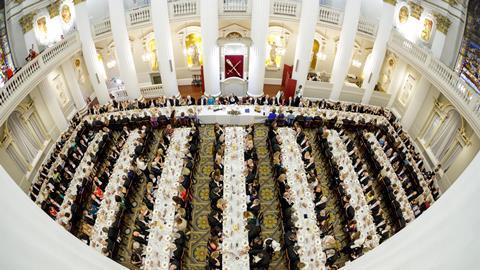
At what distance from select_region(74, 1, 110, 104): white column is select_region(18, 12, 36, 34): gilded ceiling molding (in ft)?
6.62

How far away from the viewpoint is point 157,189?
11750 millimetres

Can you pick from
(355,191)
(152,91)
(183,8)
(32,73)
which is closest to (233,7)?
(183,8)

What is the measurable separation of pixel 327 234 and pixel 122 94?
13390mm

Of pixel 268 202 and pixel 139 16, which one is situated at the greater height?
pixel 139 16

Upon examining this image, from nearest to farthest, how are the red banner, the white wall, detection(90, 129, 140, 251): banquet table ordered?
the white wall, detection(90, 129, 140, 251): banquet table, the red banner

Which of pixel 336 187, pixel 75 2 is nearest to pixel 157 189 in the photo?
pixel 336 187

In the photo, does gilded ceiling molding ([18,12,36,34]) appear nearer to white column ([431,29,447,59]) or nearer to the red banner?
the red banner

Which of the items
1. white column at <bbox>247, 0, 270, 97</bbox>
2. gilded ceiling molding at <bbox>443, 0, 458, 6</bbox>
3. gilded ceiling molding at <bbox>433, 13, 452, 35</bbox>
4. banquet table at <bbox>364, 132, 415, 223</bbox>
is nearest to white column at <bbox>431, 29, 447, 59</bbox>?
gilded ceiling molding at <bbox>433, 13, 452, 35</bbox>

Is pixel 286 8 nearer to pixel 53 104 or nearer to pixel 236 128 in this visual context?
pixel 236 128

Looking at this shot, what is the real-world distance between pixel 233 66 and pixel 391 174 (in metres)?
10.1

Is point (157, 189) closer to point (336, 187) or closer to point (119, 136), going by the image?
point (119, 136)

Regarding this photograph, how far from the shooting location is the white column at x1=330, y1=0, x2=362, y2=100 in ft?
51.1

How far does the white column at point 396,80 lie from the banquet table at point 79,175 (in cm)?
1507

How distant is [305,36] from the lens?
1656cm
